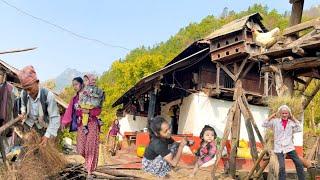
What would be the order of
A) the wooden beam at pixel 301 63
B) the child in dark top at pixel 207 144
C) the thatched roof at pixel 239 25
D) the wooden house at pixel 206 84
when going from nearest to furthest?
the wooden beam at pixel 301 63 < the child in dark top at pixel 207 144 < the thatched roof at pixel 239 25 < the wooden house at pixel 206 84

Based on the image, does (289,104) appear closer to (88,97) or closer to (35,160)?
(88,97)

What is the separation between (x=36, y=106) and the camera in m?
5.72

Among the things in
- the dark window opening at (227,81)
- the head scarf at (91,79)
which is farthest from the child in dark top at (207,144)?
the dark window opening at (227,81)

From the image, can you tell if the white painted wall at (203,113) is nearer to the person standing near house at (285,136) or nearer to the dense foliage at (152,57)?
the dense foliage at (152,57)

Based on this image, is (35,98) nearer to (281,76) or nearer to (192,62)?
(281,76)

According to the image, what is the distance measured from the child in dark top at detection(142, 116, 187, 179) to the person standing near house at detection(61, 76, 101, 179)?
1.37 m

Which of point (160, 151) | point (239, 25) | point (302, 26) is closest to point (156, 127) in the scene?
point (160, 151)

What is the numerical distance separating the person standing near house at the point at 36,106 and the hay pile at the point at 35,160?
0.39 feet

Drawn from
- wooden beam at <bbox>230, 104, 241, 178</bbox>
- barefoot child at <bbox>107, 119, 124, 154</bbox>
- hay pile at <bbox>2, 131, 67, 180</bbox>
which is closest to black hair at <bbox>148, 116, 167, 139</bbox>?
hay pile at <bbox>2, 131, 67, 180</bbox>

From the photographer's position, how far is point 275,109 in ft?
27.6

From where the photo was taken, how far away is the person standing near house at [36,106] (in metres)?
5.64

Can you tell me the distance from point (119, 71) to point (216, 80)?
17771mm

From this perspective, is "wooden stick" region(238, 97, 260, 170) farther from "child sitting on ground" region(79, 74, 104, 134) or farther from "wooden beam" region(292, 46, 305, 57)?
"child sitting on ground" region(79, 74, 104, 134)

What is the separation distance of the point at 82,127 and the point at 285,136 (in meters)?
3.74
